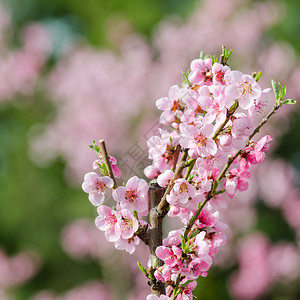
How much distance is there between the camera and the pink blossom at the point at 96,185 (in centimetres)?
102

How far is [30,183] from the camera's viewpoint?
30.8ft

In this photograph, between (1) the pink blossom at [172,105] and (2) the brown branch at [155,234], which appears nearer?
(2) the brown branch at [155,234]

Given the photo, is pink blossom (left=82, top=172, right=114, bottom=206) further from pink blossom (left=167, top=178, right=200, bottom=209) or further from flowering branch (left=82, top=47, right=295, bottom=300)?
pink blossom (left=167, top=178, right=200, bottom=209)

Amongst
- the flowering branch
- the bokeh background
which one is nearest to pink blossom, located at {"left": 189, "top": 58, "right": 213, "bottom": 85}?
the flowering branch

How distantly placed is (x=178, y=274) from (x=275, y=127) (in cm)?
527

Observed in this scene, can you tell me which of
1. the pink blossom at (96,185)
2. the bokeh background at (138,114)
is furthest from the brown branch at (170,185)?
the bokeh background at (138,114)

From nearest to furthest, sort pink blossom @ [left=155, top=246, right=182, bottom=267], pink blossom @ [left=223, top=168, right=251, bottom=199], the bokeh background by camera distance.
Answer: pink blossom @ [left=155, top=246, right=182, bottom=267], pink blossom @ [left=223, top=168, right=251, bottom=199], the bokeh background

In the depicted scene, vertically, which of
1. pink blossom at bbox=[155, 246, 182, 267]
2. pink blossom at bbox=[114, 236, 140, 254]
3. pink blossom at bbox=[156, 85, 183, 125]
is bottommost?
pink blossom at bbox=[155, 246, 182, 267]

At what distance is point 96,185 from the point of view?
3.40 ft

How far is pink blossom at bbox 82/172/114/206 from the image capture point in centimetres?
102

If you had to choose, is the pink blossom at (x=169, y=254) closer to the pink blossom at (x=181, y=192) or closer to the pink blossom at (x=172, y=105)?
the pink blossom at (x=181, y=192)

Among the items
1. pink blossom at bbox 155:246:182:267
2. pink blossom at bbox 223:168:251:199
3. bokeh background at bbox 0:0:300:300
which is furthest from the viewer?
bokeh background at bbox 0:0:300:300

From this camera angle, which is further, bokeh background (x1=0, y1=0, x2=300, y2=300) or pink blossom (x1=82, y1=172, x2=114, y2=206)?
bokeh background (x1=0, y1=0, x2=300, y2=300)

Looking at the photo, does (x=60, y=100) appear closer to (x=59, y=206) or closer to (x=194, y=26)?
(x=194, y=26)
